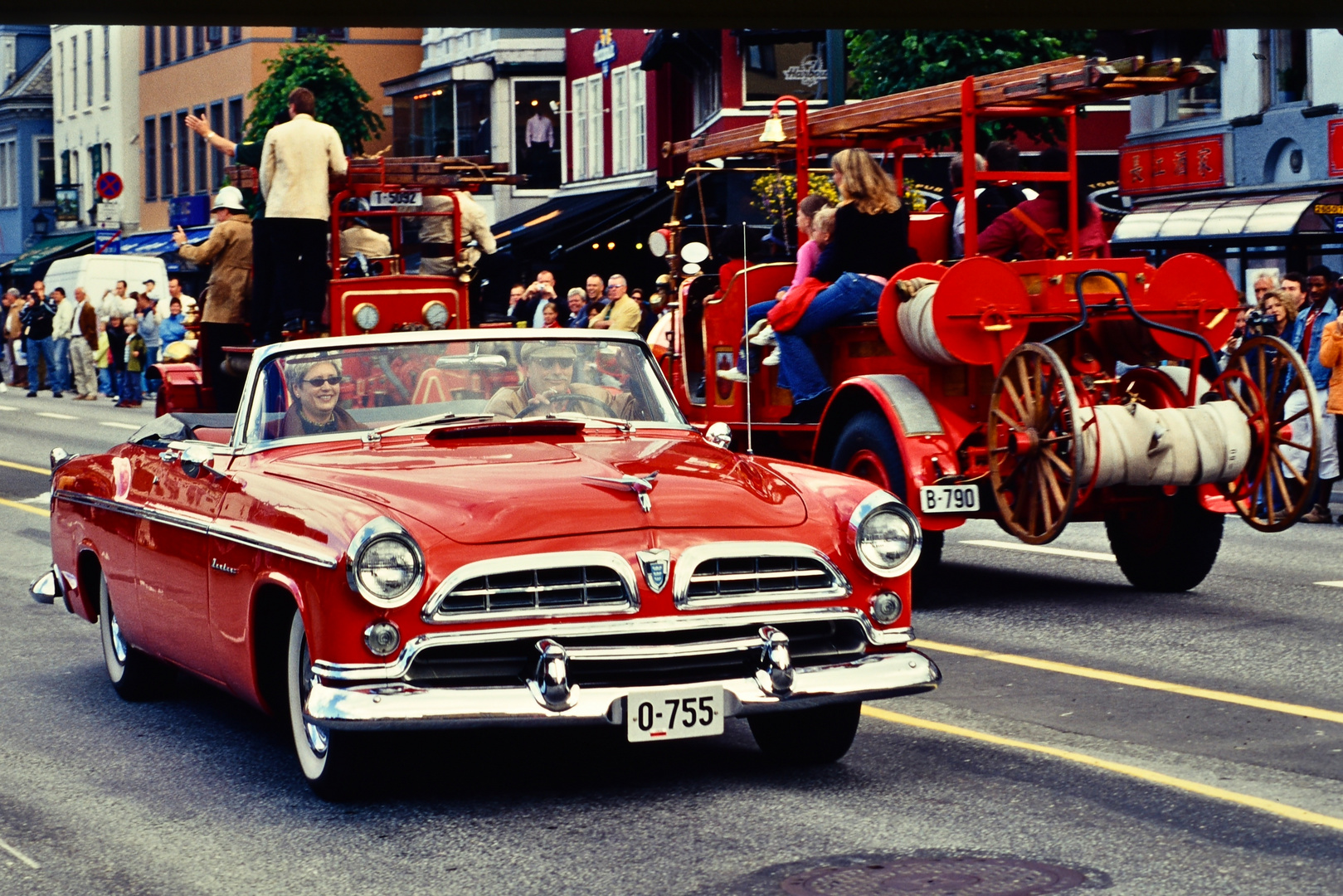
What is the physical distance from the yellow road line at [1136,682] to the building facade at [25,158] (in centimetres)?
6966

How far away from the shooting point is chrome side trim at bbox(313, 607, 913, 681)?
6.27m

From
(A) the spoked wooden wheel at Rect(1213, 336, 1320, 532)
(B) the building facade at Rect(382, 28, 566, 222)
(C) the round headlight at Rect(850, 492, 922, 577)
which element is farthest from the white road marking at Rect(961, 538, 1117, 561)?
(B) the building facade at Rect(382, 28, 566, 222)

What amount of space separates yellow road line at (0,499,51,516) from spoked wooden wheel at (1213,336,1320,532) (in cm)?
970

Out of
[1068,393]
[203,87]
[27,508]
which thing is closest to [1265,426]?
[1068,393]

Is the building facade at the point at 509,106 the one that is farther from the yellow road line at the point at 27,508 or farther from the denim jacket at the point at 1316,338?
the denim jacket at the point at 1316,338

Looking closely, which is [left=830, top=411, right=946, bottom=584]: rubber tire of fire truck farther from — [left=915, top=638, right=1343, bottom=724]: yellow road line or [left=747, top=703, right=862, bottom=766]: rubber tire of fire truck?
[left=747, top=703, right=862, bottom=766]: rubber tire of fire truck

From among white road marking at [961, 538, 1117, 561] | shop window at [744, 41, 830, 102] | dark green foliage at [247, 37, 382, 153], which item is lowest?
white road marking at [961, 538, 1117, 561]

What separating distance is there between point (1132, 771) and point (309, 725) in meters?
2.64

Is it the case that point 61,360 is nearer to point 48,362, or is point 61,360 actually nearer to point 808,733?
point 48,362

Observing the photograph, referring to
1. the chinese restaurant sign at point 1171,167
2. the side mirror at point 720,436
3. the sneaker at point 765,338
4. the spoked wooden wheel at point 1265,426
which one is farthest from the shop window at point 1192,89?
the side mirror at point 720,436

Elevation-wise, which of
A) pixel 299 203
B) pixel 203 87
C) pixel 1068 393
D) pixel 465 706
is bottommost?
pixel 465 706

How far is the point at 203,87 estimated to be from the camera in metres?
63.5

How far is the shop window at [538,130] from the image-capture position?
48.8 m

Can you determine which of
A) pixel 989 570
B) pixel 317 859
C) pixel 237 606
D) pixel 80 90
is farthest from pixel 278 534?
pixel 80 90
